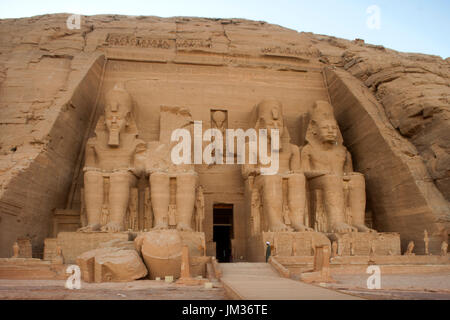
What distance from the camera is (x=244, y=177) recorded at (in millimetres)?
10109

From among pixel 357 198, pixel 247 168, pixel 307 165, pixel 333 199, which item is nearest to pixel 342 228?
pixel 333 199

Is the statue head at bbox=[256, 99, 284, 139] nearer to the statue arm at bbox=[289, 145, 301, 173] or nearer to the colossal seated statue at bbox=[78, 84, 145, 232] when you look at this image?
the statue arm at bbox=[289, 145, 301, 173]

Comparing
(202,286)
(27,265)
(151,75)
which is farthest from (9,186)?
(151,75)

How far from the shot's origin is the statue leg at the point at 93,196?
28.5ft

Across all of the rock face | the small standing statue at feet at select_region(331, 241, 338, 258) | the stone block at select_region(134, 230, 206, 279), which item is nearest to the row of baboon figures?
the small standing statue at feet at select_region(331, 241, 338, 258)

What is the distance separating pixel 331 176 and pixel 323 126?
4.08 ft

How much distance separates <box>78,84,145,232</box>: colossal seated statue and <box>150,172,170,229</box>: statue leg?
50cm

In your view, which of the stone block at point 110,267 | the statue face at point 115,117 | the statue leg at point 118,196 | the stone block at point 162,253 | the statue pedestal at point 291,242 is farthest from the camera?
the statue face at point 115,117

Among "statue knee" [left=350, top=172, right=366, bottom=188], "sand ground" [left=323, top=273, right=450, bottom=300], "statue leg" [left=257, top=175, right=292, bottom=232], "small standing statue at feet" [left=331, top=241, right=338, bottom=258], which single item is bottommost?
"sand ground" [left=323, top=273, right=450, bottom=300]

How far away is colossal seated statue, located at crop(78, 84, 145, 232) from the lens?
8.71 m

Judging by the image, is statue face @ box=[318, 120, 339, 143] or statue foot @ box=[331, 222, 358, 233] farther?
statue face @ box=[318, 120, 339, 143]

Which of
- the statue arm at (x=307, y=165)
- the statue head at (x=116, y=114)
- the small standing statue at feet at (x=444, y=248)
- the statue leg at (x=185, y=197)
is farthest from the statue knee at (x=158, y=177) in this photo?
the small standing statue at feet at (x=444, y=248)

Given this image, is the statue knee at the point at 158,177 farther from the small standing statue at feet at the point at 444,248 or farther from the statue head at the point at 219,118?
the small standing statue at feet at the point at 444,248
